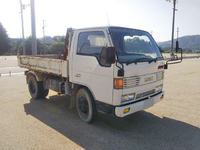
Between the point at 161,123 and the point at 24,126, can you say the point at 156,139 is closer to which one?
the point at 161,123

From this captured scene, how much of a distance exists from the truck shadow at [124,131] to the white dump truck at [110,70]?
0.43 meters

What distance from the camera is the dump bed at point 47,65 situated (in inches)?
191

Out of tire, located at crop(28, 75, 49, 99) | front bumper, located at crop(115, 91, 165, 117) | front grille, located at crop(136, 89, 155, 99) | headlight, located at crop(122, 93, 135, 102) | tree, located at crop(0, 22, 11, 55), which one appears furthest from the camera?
tree, located at crop(0, 22, 11, 55)

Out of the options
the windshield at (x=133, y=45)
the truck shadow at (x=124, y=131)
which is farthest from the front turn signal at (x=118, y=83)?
the truck shadow at (x=124, y=131)

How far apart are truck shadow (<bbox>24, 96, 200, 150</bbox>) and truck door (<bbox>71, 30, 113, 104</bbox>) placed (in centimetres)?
78

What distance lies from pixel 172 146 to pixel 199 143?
601 mm

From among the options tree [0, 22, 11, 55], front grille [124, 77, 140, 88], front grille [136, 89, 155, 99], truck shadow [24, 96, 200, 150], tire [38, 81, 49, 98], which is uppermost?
tree [0, 22, 11, 55]

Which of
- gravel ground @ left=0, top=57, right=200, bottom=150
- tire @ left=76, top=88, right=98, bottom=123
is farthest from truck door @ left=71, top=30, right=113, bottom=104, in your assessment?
gravel ground @ left=0, top=57, right=200, bottom=150

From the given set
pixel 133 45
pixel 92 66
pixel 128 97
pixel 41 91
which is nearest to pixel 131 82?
pixel 128 97

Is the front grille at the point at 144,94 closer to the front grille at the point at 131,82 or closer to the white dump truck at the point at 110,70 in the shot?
the white dump truck at the point at 110,70

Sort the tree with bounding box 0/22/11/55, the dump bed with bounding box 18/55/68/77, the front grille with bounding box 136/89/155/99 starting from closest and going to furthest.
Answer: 1. the front grille with bounding box 136/89/155/99
2. the dump bed with bounding box 18/55/68/77
3. the tree with bounding box 0/22/11/55

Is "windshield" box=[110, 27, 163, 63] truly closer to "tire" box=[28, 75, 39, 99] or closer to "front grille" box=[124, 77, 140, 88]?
"front grille" box=[124, 77, 140, 88]

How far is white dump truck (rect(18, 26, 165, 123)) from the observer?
143 inches

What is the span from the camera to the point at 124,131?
405cm
